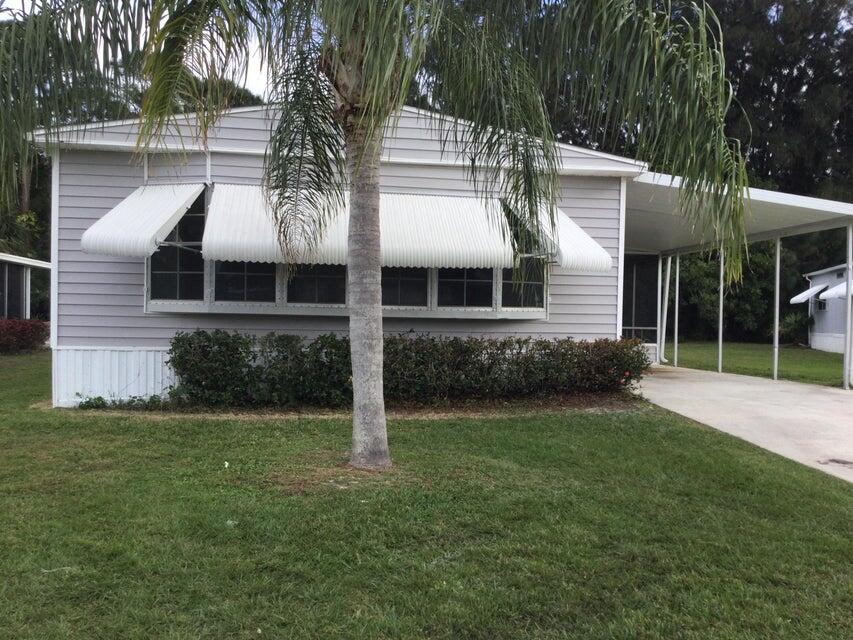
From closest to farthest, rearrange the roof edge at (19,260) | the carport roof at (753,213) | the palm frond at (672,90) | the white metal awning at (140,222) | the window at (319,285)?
the palm frond at (672,90), the white metal awning at (140,222), the window at (319,285), the carport roof at (753,213), the roof edge at (19,260)

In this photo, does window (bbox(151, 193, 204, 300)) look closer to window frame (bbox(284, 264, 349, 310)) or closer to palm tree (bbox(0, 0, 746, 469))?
window frame (bbox(284, 264, 349, 310))

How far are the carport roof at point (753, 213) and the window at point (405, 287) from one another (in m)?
3.42

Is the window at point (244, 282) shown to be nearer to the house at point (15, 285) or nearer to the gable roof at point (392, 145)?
the gable roof at point (392, 145)

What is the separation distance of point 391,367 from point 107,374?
3.78 metres

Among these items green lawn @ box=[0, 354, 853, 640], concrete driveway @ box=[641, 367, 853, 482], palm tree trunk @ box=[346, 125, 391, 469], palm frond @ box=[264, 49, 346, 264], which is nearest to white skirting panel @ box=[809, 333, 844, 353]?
concrete driveway @ box=[641, 367, 853, 482]

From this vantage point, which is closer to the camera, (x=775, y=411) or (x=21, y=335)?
(x=775, y=411)

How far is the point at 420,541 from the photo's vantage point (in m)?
3.98

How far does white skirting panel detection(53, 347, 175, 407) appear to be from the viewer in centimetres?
846

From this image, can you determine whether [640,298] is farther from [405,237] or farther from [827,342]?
[827,342]

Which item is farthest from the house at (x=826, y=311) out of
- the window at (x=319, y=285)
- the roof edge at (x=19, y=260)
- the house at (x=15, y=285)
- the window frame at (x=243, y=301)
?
the house at (x=15, y=285)

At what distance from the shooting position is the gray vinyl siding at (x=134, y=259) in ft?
28.0

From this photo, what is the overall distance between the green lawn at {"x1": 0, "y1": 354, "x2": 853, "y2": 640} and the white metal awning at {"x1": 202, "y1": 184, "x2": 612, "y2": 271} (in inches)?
90.6

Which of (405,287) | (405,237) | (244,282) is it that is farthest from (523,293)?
(244,282)

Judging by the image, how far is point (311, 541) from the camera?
154 inches
